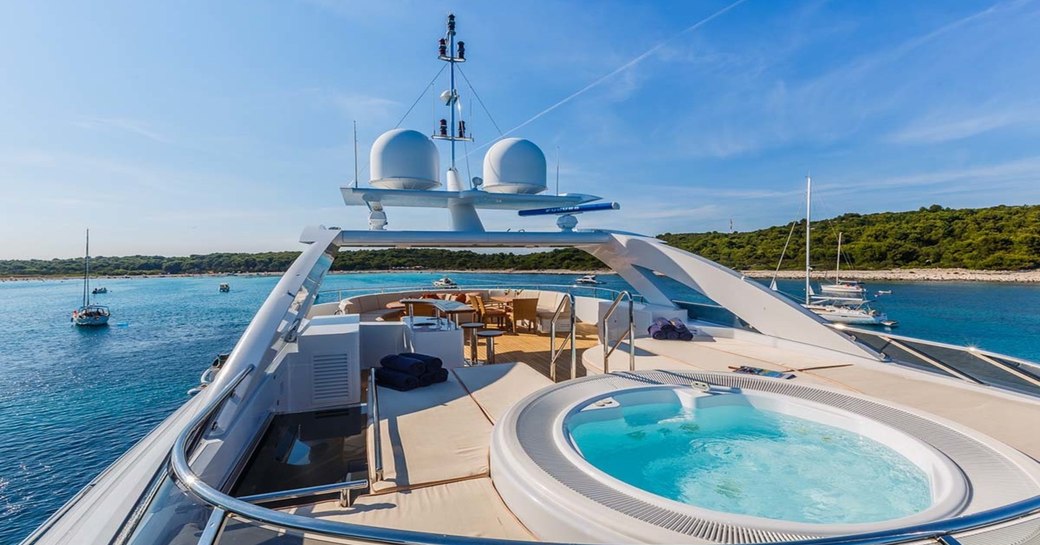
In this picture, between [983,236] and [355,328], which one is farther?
[983,236]

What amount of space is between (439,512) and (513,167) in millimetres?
5509

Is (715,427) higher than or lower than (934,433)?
lower

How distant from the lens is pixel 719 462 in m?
3.08

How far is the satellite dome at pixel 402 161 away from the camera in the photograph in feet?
20.9

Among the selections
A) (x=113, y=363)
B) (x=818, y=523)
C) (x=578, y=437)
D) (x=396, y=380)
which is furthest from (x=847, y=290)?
(x=113, y=363)

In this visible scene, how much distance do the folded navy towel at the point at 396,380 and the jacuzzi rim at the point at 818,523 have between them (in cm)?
155

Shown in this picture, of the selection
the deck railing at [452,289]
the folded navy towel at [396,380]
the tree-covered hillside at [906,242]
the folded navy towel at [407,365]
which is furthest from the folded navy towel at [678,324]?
the tree-covered hillside at [906,242]

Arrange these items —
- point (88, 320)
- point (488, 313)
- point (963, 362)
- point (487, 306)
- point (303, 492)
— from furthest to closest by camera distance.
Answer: point (88, 320) → point (487, 306) → point (488, 313) → point (963, 362) → point (303, 492)

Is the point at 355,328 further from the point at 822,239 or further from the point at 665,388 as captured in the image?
the point at 822,239

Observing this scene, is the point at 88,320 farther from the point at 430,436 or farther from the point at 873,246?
the point at 873,246

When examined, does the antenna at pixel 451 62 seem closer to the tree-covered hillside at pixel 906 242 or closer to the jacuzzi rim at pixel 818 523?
the jacuzzi rim at pixel 818 523

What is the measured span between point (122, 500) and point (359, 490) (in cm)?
106

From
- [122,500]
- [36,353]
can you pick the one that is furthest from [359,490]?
[36,353]

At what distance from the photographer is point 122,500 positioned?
1647 mm
